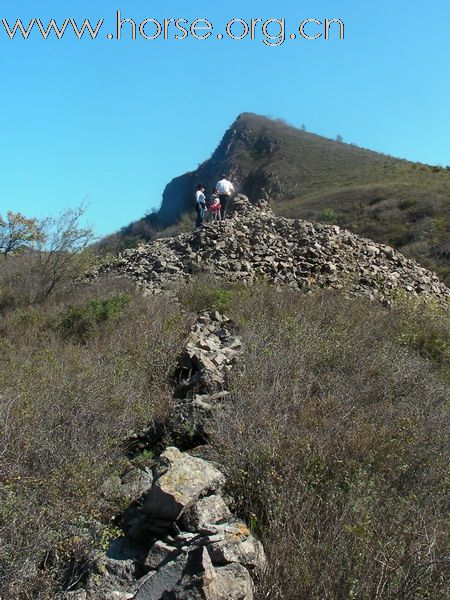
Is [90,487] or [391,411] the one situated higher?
[391,411]

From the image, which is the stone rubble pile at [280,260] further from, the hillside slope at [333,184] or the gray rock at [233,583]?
the gray rock at [233,583]

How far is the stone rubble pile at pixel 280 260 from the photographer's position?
38.4 ft

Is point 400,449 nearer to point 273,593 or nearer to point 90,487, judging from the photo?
point 273,593

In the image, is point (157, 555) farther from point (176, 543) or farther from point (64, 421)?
point (64, 421)

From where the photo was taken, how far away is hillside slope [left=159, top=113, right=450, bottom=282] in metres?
24.0

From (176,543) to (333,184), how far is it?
3814cm

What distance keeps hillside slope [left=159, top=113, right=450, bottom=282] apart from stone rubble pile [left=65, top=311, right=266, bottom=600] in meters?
16.5

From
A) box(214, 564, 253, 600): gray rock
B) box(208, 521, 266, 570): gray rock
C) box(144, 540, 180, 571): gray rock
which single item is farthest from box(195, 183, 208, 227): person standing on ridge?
box(214, 564, 253, 600): gray rock

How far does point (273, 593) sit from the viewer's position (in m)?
2.74

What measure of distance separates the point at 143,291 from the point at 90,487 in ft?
25.0

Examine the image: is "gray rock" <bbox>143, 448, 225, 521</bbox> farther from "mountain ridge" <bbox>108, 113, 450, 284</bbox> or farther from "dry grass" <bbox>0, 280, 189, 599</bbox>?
"mountain ridge" <bbox>108, 113, 450, 284</bbox>

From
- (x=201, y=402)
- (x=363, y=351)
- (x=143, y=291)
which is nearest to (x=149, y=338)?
(x=201, y=402)

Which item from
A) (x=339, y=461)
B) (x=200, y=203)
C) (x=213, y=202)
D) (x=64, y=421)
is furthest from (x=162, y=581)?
(x=213, y=202)

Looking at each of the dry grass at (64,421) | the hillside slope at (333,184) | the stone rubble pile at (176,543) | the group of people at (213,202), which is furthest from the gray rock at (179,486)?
the hillside slope at (333,184)
